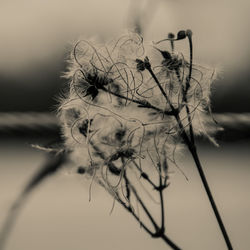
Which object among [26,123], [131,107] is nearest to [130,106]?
[131,107]

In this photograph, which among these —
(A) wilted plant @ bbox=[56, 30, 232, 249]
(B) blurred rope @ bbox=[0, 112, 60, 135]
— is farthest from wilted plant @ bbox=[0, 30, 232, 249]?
(B) blurred rope @ bbox=[0, 112, 60, 135]

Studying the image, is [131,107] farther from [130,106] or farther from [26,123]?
[26,123]

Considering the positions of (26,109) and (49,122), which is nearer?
(49,122)

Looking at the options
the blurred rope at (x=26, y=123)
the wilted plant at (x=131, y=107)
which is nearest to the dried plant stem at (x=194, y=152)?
the wilted plant at (x=131, y=107)

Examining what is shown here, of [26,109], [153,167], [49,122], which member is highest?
[153,167]

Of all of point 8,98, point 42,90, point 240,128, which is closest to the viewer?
point 240,128

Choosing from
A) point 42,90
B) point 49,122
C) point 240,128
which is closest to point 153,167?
point 240,128

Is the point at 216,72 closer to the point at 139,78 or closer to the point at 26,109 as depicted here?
the point at 139,78

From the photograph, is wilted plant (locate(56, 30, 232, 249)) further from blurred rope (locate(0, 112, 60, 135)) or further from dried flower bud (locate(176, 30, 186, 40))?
blurred rope (locate(0, 112, 60, 135))

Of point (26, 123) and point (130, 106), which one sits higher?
point (130, 106)
